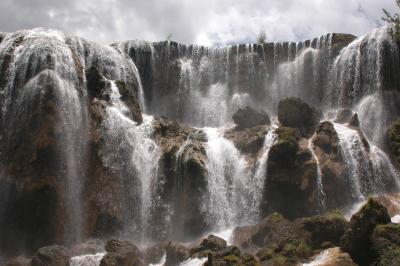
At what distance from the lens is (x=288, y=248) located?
21.2 m

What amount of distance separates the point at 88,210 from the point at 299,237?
465 inches

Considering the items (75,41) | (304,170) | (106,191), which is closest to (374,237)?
(304,170)

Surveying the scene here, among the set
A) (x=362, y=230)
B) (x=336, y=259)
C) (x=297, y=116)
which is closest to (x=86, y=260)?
(x=336, y=259)

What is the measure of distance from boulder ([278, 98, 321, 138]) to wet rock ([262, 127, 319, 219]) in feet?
9.13

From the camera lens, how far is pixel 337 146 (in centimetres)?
2942

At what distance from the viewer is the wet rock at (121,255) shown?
2086 cm

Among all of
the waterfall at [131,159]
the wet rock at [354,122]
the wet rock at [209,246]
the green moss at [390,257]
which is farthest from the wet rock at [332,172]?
the waterfall at [131,159]

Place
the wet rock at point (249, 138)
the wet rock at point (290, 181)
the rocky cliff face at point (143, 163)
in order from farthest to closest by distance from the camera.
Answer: the wet rock at point (249, 138), the wet rock at point (290, 181), the rocky cliff face at point (143, 163)

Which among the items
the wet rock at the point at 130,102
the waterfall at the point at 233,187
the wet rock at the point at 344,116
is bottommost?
the waterfall at the point at 233,187

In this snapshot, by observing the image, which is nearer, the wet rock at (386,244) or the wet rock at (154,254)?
the wet rock at (386,244)

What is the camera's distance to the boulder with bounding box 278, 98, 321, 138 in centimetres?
3189

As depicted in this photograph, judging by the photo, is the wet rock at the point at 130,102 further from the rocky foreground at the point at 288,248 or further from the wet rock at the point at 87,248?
the rocky foreground at the point at 288,248

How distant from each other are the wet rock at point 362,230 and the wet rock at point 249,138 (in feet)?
35.6

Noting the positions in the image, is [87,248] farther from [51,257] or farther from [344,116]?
[344,116]
